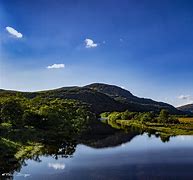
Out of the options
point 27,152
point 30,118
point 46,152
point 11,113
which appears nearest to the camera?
point 27,152

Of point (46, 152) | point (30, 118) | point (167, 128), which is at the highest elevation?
point (30, 118)

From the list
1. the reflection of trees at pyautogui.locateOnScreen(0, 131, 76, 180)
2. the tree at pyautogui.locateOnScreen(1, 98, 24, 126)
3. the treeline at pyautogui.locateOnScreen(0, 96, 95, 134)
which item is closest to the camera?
the reflection of trees at pyautogui.locateOnScreen(0, 131, 76, 180)

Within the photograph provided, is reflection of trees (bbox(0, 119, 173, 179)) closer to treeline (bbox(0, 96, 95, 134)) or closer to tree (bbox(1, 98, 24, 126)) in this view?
treeline (bbox(0, 96, 95, 134))

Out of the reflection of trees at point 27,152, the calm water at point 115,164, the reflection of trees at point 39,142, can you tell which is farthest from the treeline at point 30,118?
the calm water at point 115,164

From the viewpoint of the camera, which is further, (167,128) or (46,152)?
(167,128)

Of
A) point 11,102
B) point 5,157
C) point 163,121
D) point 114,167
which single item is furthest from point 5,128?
point 163,121

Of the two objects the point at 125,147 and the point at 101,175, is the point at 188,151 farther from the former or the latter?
the point at 101,175

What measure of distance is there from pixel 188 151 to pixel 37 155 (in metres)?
31.8

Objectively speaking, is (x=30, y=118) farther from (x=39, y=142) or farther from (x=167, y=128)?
(x=167, y=128)

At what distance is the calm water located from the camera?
46.8 meters

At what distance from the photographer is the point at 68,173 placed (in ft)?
157

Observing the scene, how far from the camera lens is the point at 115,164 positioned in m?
55.9

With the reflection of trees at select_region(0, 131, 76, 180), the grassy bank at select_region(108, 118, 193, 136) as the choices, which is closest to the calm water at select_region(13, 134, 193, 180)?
the reflection of trees at select_region(0, 131, 76, 180)

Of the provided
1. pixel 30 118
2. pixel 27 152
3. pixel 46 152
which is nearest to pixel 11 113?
pixel 30 118
